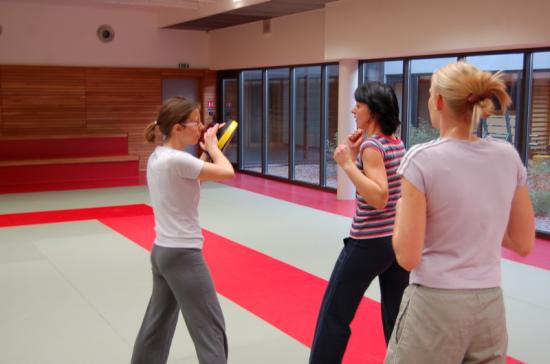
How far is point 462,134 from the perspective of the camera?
182 cm

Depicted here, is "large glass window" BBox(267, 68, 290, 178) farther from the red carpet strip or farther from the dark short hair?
the dark short hair

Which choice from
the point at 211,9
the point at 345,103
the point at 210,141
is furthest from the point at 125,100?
the point at 210,141

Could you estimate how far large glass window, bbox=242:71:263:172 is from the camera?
12.9 metres

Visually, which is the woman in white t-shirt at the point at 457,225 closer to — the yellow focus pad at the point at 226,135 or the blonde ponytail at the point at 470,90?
the blonde ponytail at the point at 470,90

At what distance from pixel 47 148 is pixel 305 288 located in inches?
329

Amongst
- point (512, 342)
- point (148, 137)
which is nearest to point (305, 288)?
point (512, 342)

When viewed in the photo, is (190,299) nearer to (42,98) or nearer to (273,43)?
(273,43)

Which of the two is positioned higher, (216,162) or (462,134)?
(462,134)

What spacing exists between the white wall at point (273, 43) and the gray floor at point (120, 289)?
3010 millimetres

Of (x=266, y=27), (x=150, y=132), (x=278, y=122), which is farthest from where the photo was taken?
(x=278, y=122)

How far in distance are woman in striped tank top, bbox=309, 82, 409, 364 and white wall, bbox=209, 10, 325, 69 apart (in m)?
7.35

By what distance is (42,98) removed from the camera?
12273 millimetres

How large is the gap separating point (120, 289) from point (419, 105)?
212 inches

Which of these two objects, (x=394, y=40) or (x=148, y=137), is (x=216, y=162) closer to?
(x=148, y=137)
